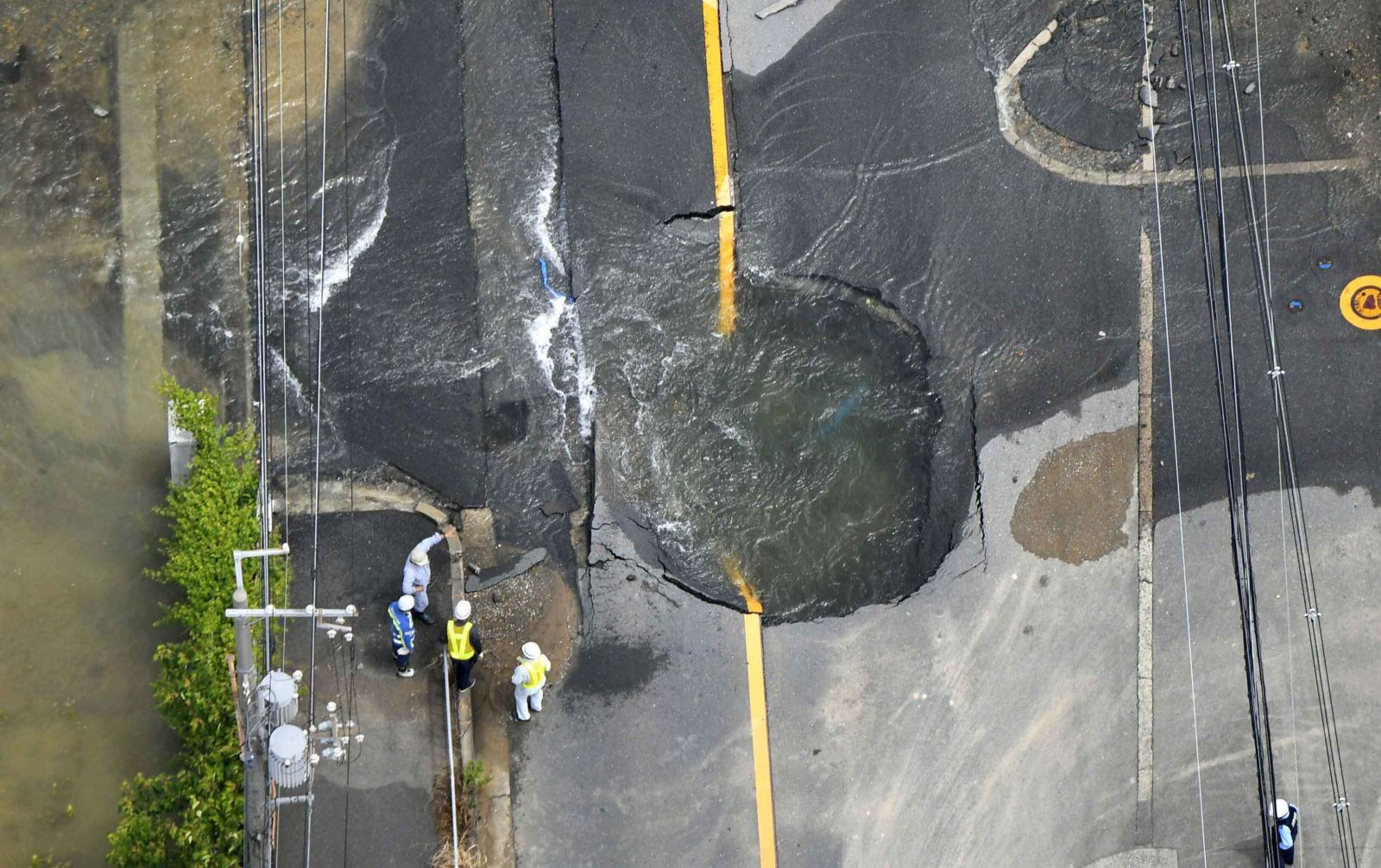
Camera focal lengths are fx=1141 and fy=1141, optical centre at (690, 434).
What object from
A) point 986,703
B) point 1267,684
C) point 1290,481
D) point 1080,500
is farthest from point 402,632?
point 1290,481

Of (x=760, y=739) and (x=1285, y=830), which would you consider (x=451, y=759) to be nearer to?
(x=760, y=739)

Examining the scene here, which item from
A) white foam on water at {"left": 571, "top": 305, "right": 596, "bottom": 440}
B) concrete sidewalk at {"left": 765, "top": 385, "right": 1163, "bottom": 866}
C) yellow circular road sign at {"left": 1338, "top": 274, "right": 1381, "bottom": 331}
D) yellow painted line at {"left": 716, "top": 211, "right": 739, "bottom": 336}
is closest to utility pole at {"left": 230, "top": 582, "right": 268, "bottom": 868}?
white foam on water at {"left": 571, "top": 305, "right": 596, "bottom": 440}

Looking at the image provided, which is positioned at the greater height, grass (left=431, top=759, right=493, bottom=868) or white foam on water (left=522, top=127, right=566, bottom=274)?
white foam on water (left=522, top=127, right=566, bottom=274)

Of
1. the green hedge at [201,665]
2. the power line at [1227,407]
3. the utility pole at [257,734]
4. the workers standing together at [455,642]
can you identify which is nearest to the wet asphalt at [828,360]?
the power line at [1227,407]

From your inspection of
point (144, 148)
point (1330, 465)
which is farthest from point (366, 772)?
point (1330, 465)

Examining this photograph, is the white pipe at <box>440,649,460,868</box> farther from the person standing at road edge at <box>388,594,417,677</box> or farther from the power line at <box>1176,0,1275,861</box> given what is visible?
the power line at <box>1176,0,1275,861</box>
